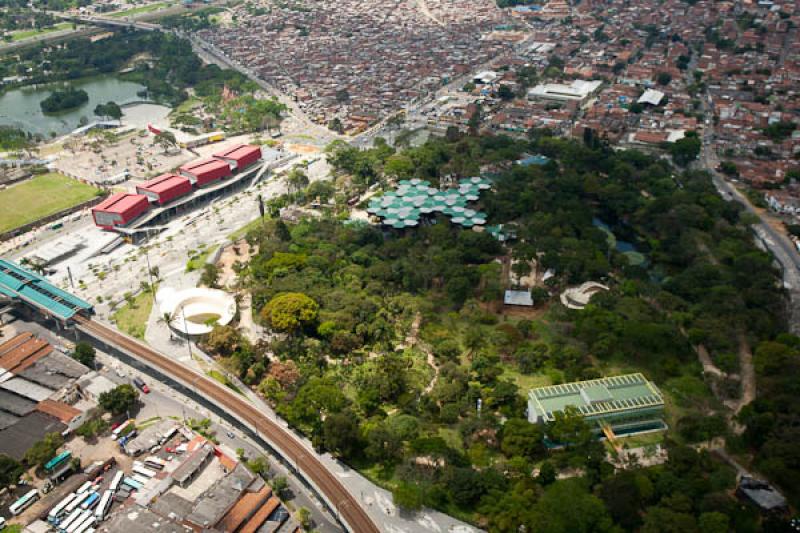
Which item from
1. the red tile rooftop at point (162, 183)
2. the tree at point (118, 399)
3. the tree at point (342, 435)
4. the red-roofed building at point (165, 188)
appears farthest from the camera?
the red tile rooftop at point (162, 183)

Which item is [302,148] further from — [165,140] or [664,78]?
[664,78]

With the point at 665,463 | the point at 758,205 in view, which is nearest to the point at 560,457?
the point at 665,463

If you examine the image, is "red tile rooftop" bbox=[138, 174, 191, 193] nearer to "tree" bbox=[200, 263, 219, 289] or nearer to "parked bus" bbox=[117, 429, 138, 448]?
"tree" bbox=[200, 263, 219, 289]

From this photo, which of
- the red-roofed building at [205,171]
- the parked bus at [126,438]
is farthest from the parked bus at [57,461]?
the red-roofed building at [205,171]

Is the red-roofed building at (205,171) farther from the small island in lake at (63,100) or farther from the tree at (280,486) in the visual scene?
the tree at (280,486)

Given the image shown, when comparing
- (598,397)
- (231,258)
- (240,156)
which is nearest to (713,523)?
(598,397)

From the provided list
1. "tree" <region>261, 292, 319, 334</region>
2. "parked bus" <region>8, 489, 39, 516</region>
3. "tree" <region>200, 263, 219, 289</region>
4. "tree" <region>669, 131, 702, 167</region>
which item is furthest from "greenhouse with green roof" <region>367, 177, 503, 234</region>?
"parked bus" <region>8, 489, 39, 516</region>
